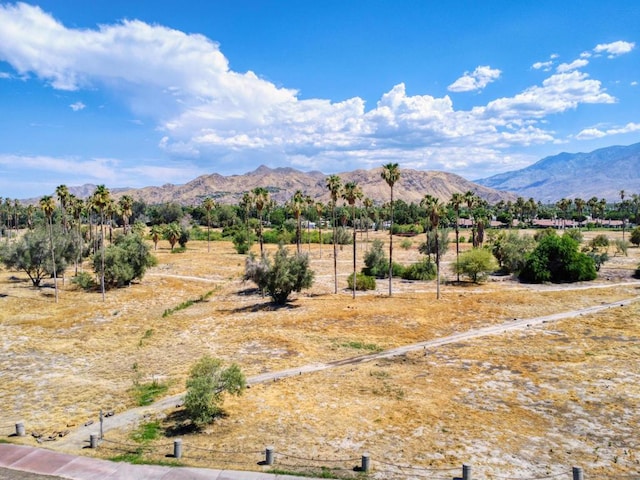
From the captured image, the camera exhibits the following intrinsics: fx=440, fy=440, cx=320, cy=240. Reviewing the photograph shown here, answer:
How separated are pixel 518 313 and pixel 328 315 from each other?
18402 mm

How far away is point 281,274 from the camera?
156ft

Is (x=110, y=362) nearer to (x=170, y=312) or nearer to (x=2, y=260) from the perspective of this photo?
(x=170, y=312)

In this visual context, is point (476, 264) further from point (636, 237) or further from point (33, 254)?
point (636, 237)

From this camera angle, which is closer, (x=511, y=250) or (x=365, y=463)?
(x=365, y=463)

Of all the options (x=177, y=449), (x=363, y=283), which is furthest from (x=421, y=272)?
(x=177, y=449)

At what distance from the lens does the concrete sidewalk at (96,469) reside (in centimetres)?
1527

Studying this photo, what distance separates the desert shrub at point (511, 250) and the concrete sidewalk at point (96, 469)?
60.7 meters

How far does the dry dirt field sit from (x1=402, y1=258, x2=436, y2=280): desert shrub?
44.0 feet

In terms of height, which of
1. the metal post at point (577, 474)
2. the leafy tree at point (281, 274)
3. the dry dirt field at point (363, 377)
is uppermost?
the leafy tree at point (281, 274)

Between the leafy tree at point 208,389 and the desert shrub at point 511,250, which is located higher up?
the desert shrub at point 511,250

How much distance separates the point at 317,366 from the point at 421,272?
41.3 m

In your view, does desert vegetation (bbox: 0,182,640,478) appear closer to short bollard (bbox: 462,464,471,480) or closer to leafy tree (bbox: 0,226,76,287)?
leafy tree (bbox: 0,226,76,287)

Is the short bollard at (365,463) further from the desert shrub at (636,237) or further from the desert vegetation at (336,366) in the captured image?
the desert shrub at (636,237)

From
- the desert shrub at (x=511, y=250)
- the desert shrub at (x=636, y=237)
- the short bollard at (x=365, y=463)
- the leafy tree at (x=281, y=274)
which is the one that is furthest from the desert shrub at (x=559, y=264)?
the short bollard at (x=365, y=463)
